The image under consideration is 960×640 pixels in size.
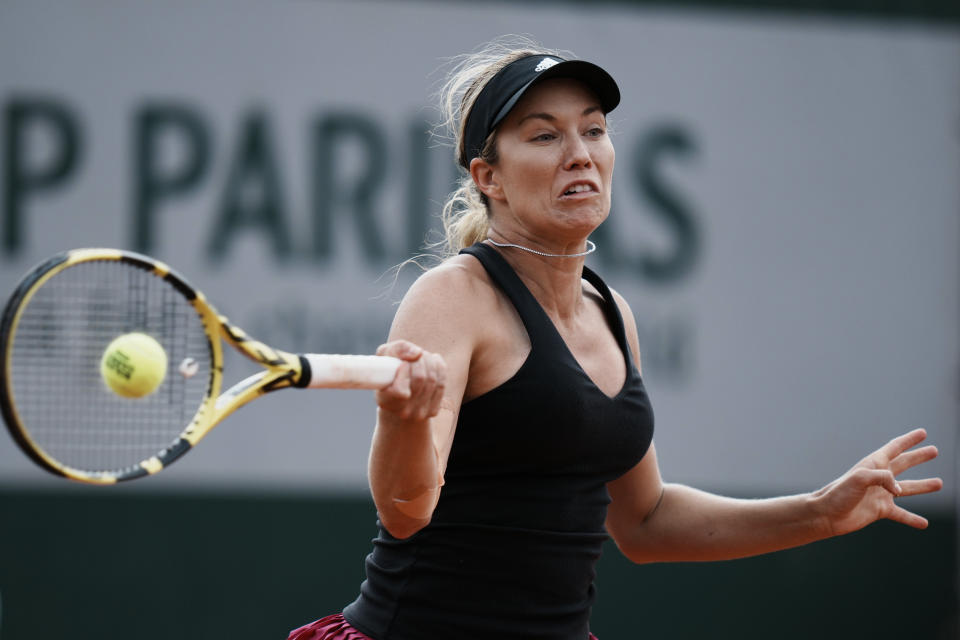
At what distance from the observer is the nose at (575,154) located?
2.12 m

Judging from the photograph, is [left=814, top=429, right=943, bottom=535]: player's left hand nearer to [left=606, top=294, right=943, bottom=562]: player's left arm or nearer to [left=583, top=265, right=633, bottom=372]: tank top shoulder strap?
[left=606, top=294, right=943, bottom=562]: player's left arm

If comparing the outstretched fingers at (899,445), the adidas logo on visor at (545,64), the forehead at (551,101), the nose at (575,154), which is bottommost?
the outstretched fingers at (899,445)

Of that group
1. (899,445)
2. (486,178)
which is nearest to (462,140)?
(486,178)

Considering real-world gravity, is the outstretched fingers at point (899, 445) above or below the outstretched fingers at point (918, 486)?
above

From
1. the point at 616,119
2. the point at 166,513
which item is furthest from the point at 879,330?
the point at 166,513

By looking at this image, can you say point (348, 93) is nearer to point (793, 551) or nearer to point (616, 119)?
point (616, 119)

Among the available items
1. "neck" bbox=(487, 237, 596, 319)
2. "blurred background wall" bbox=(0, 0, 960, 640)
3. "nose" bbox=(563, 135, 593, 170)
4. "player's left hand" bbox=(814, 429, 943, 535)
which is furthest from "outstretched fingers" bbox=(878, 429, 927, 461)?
"blurred background wall" bbox=(0, 0, 960, 640)

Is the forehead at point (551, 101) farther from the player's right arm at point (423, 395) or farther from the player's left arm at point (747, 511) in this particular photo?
the player's left arm at point (747, 511)

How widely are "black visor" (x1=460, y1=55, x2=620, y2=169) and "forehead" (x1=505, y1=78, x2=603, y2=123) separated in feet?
0.05

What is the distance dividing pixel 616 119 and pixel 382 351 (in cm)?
339

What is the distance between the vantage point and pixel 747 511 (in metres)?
2.40

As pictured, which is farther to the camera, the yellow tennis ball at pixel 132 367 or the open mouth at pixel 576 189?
the open mouth at pixel 576 189

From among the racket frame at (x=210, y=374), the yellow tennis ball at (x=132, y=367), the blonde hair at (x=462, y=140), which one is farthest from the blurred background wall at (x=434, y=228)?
the yellow tennis ball at (x=132, y=367)

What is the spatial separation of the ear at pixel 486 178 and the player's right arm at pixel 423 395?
0.65ft
